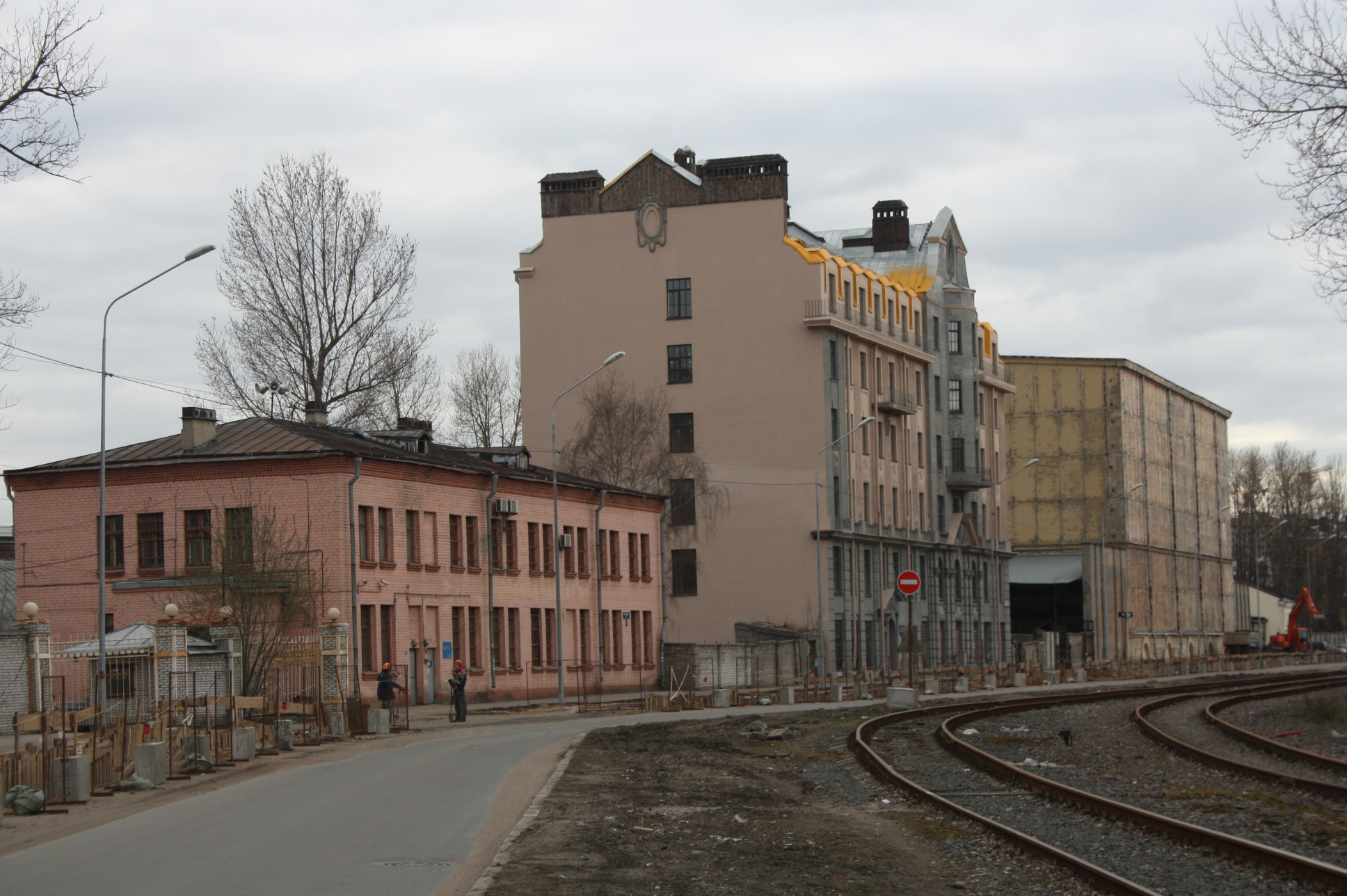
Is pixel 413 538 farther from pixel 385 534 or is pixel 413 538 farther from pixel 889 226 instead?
pixel 889 226

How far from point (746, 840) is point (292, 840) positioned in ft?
14.1

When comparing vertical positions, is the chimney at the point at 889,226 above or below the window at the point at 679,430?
above

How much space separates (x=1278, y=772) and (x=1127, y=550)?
77.7m

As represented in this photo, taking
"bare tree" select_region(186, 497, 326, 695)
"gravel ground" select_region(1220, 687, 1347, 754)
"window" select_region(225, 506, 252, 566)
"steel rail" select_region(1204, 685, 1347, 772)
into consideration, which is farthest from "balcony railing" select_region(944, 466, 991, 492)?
"window" select_region(225, 506, 252, 566)

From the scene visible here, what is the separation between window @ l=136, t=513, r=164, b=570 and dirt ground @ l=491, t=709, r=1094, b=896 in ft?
73.2

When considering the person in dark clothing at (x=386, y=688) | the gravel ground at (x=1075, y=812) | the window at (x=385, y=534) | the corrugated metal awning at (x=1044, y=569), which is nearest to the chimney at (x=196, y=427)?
the window at (x=385, y=534)

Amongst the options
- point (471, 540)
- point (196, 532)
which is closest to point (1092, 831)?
point (196, 532)

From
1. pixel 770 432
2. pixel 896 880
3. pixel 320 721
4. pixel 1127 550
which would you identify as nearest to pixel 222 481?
pixel 320 721

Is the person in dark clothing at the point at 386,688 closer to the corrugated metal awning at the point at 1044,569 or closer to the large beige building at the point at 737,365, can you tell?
the large beige building at the point at 737,365

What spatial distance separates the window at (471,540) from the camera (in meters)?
49.9

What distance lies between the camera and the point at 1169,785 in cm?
2119

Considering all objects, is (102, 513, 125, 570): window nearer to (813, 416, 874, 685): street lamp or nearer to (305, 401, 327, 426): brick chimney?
(305, 401, 327, 426): brick chimney

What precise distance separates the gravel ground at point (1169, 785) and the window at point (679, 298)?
3732cm

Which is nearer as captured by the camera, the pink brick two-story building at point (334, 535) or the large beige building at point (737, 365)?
the pink brick two-story building at point (334, 535)
